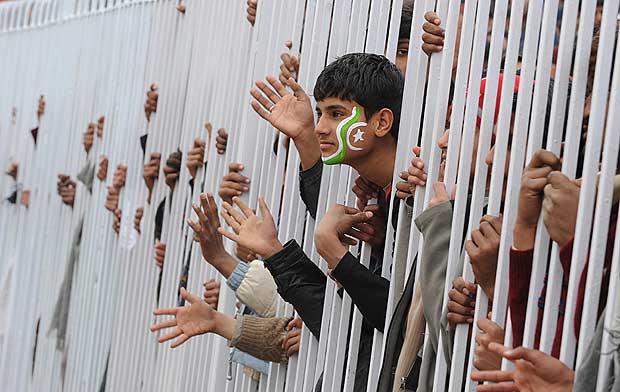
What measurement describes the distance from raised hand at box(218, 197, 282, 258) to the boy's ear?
62cm

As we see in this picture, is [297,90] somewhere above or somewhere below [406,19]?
below

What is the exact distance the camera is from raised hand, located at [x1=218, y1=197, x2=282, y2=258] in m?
5.02

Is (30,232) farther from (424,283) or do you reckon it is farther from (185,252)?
(424,283)

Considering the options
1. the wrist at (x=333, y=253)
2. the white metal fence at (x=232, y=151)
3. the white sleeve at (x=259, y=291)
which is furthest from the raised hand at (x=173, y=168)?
the wrist at (x=333, y=253)

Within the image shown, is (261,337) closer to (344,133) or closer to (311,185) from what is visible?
(311,185)

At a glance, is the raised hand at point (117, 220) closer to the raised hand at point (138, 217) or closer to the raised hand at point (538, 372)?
the raised hand at point (138, 217)

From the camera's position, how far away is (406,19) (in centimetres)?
499

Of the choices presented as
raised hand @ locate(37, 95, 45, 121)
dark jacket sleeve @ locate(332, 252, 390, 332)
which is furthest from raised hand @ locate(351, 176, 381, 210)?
raised hand @ locate(37, 95, 45, 121)

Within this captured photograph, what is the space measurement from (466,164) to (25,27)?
299 inches

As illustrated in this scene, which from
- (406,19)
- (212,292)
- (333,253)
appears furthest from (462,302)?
(212,292)

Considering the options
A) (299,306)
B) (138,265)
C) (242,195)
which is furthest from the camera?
(138,265)

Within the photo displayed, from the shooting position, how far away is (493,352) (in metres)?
3.62

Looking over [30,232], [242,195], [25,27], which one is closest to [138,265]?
[242,195]

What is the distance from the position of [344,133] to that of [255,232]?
61 cm
